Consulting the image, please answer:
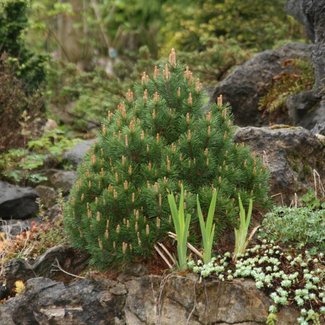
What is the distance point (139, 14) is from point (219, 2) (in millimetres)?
4770

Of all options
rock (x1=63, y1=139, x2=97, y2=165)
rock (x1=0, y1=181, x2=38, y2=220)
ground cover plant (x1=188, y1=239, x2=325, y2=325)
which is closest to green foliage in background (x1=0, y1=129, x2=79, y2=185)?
rock (x1=63, y1=139, x2=97, y2=165)

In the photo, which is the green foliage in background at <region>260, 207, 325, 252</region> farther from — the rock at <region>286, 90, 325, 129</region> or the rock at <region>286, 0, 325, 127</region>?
the rock at <region>286, 90, 325, 129</region>

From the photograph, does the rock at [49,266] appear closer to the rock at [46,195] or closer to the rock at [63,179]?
the rock at [46,195]

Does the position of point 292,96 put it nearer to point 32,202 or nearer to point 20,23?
point 32,202

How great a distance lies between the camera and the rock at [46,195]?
8.71 m

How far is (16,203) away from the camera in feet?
26.9

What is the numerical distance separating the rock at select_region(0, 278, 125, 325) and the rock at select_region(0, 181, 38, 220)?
11.3 feet

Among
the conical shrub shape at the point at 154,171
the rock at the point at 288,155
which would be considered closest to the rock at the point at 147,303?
the conical shrub shape at the point at 154,171

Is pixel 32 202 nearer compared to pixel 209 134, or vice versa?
pixel 209 134

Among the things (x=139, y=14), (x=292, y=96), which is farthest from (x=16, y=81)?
(x=139, y=14)

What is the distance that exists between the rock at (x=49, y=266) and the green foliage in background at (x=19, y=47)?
588 cm

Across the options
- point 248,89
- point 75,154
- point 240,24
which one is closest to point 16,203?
point 75,154

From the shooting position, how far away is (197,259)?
4.75 meters

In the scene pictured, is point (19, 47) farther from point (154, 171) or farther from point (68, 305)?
point (68, 305)
